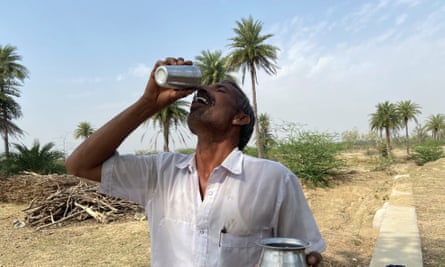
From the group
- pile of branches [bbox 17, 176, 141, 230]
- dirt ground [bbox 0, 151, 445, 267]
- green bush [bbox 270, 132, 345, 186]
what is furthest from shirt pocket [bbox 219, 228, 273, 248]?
green bush [bbox 270, 132, 345, 186]

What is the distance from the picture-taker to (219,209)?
1.45m

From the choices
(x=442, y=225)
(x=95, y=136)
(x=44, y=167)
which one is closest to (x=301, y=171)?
(x=442, y=225)

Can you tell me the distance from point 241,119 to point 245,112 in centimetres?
5

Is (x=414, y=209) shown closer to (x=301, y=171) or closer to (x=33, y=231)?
(x=301, y=171)

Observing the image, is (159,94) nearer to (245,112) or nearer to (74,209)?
(245,112)

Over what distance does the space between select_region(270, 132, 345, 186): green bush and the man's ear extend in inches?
503

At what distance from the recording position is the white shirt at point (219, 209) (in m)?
1.42

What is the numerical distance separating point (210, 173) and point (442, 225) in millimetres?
6895

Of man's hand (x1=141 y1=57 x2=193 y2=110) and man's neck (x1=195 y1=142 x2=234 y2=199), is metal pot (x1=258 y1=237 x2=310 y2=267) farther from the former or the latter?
man's hand (x1=141 y1=57 x2=193 y2=110)

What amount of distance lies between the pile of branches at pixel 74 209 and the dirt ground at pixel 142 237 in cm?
33

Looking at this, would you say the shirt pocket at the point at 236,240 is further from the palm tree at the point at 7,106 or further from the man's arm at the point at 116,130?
the palm tree at the point at 7,106

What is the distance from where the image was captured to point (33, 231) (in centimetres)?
849

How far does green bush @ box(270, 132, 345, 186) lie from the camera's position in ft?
46.2

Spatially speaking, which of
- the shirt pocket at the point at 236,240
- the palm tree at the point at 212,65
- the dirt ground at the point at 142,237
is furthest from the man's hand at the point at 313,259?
the palm tree at the point at 212,65
